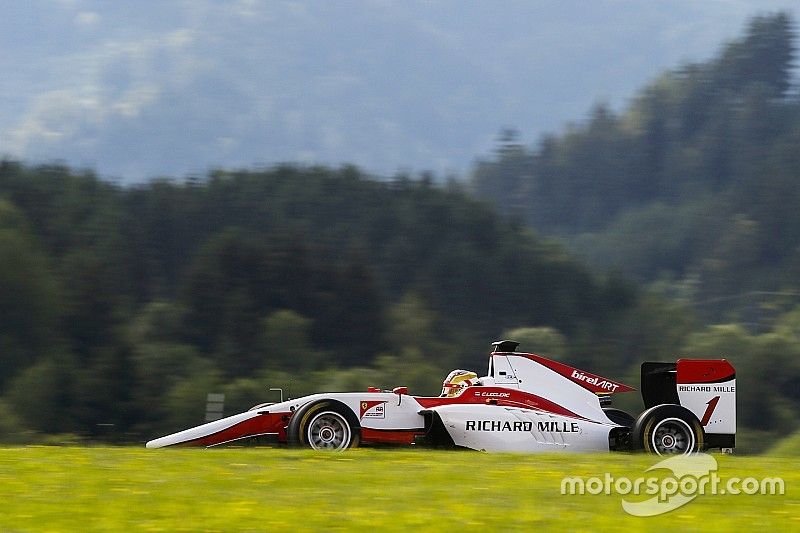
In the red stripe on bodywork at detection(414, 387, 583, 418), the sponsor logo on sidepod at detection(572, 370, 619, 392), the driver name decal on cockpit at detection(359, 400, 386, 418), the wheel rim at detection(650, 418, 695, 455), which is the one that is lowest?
the wheel rim at detection(650, 418, 695, 455)

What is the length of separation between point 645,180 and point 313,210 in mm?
72511

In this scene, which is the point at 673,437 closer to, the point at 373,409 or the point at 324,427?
the point at 373,409

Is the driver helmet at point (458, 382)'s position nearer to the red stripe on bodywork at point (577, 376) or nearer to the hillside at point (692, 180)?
the red stripe on bodywork at point (577, 376)

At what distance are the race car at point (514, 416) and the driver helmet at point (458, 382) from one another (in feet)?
0.06

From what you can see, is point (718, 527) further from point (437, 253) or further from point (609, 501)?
point (437, 253)

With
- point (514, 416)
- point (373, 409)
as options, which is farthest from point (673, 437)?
point (373, 409)

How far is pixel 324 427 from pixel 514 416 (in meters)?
2.33

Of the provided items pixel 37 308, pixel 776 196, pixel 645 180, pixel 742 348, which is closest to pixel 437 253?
pixel 742 348

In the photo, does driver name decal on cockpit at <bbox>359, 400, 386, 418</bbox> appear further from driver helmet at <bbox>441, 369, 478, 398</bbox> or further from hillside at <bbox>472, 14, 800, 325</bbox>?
hillside at <bbox>472, 14, 800, 325</bbox>

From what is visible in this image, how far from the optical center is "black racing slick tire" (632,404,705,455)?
1454 cm

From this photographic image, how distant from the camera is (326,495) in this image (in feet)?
31.5

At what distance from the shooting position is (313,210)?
9150 cm

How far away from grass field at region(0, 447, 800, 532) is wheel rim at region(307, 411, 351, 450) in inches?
54.7

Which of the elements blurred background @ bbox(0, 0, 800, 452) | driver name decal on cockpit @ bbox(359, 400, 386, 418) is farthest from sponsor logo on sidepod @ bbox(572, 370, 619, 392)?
blurred background @ bbox(0, 0, 800, 452)
